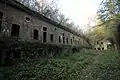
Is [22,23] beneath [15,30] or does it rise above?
above

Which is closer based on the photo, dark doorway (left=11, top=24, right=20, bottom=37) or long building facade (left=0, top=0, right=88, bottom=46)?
long building facade (left=0, top=0, right=88, bottom=46)

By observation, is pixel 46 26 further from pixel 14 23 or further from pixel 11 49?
pixel 11 49

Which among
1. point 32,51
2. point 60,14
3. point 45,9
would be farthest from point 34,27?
point 60,14

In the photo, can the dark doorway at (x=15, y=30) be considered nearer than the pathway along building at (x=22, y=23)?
No

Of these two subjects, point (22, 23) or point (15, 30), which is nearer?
point (15, 30)

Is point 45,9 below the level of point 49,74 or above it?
above

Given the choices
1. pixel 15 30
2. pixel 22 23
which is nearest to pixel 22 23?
pixel 22 23

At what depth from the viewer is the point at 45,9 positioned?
2642 centimetres

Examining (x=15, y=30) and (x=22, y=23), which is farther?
(x=22, y=23)

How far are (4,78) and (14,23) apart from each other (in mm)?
6652

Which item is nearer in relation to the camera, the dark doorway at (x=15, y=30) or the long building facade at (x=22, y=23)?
the long building facade at (x=22, y=23)

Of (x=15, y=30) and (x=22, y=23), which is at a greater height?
(x=22, y=23)

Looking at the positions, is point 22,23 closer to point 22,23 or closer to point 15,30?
point 22,23

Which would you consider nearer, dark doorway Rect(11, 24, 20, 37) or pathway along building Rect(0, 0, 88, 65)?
pathway along building Rect(0, 0, 88, 65)
